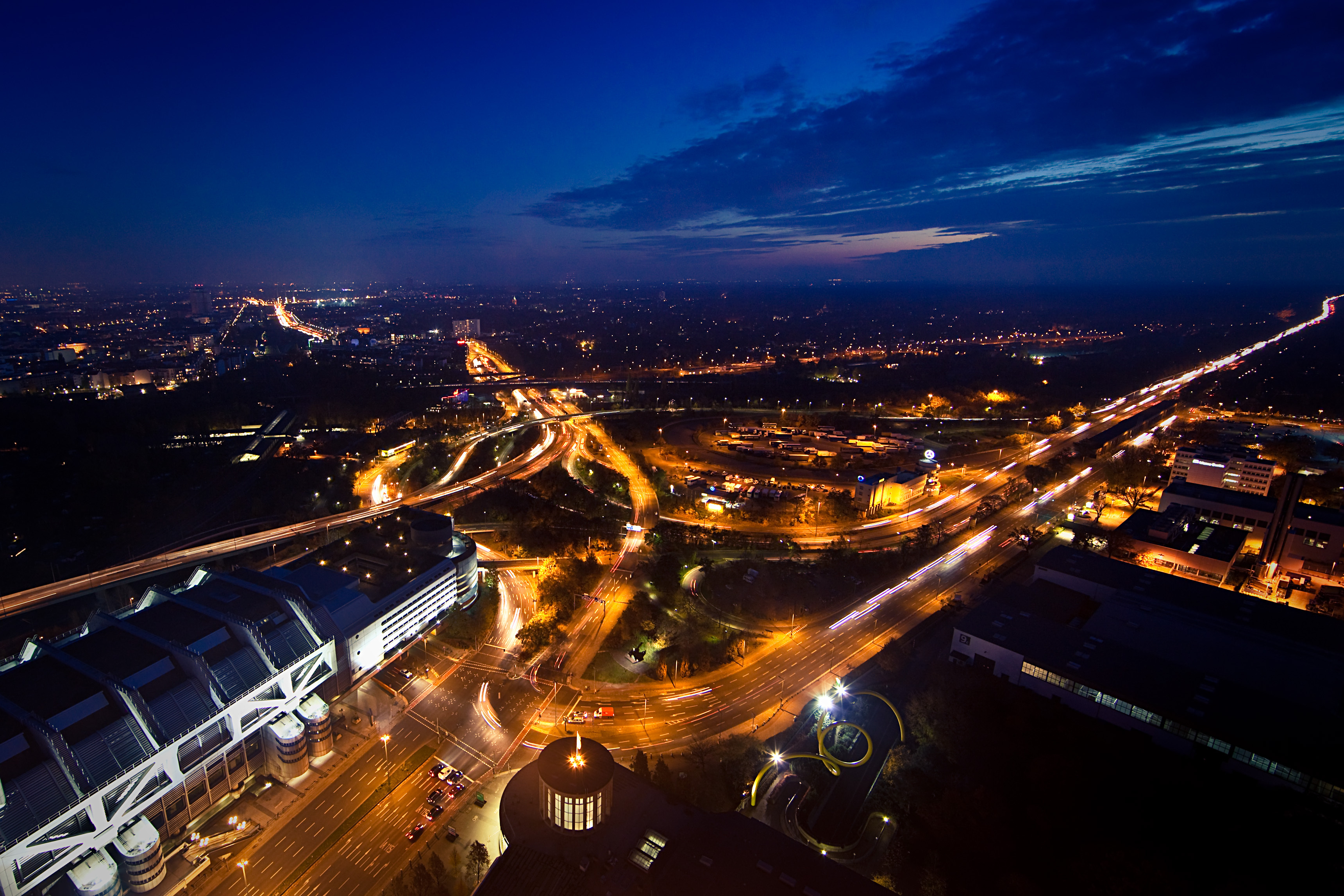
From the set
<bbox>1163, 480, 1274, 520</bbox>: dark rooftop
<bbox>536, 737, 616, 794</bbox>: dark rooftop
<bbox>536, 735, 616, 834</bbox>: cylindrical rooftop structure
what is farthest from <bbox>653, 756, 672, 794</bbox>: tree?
<bbox>1163, 480, 1274, 520</bbox>: dark rooftop

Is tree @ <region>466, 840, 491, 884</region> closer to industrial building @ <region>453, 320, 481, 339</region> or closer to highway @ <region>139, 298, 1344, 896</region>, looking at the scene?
highway @ <region>139, 298, 1344, 896</region>

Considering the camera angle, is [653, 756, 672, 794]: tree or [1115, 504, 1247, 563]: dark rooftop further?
[1115, 504, 1247, 563]: dark rooftop

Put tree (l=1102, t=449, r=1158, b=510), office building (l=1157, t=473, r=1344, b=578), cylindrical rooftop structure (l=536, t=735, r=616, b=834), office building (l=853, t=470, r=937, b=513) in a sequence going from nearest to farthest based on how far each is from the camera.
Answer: cylindrical rooftop structure (l=536, t=735, r=616, b=834), office building (l=1157, t=473, r=1344, b=578), office building (l=853, t=470, r=937, b=513), tree (l=1102, t=449, r=1158, b=510)

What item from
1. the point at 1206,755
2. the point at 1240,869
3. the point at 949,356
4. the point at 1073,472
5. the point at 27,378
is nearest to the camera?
the point at 1240,869

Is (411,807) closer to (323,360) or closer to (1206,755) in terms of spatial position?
(1206,755)

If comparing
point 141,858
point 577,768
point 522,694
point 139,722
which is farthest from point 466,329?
point 577,768

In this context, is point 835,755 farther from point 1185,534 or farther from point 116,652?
point 1185,534

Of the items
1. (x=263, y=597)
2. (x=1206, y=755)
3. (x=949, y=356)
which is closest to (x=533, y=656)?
(x=263, y=597)
